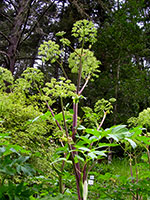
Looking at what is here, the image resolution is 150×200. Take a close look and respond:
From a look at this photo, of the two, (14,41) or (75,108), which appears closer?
(75,108)

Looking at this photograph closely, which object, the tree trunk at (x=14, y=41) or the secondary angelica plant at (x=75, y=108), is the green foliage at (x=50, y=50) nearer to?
the secondary angelica plant at (x=75, y=108)

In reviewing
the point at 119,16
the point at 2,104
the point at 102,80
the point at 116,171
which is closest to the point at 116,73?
the point at 102,80

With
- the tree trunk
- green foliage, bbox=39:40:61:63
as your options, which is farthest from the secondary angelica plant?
the tree trunk

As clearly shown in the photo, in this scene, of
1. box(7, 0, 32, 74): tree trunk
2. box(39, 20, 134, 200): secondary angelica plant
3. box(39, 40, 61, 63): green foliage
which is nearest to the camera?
box(39, 20, 134, 200): secondary angelica plant

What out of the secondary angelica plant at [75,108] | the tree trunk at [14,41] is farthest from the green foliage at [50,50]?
the tree trunk at [14,41]

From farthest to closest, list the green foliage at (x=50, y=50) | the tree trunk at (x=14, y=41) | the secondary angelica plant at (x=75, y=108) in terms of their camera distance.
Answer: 1. the tree trunk at (x=14, y=41)
2. the green foliage at (x=50, y=50)
3. the secondary angelica plant at (x=75, y=108)

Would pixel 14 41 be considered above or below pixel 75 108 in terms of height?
above

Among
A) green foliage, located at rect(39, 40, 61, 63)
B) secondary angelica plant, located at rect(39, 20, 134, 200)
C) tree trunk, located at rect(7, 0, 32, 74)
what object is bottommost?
secondary angelica plant, located at rect(39, 20, 134, 200)

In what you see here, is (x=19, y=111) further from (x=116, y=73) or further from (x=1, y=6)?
(x=1, y=6)

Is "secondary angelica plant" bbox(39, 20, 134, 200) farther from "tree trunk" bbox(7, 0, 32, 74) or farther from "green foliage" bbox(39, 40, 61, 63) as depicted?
"tree trunk" bbox(7, 0, 32, 74)

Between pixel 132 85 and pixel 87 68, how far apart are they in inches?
240

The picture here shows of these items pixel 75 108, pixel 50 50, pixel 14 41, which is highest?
pixel 14 41

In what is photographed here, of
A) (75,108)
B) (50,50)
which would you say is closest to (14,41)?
(50,50)

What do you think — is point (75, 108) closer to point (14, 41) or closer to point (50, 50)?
point (50, 50)
